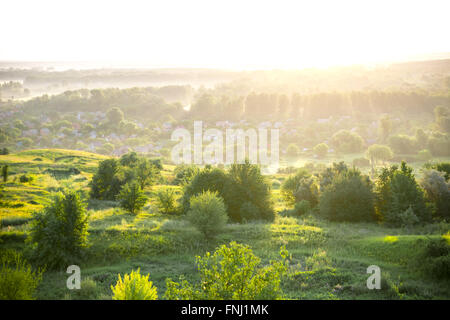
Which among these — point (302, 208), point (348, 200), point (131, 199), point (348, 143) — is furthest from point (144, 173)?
point (348, 143)

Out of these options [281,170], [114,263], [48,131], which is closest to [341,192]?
[114,263]

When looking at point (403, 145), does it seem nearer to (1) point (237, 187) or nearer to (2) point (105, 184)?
(1) point (237, 187)

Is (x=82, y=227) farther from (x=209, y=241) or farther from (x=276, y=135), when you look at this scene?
(x=276, y=135)

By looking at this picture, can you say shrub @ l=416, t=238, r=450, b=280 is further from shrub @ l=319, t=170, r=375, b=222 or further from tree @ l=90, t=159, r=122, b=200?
tree @ l=90, t=159, r=122, b=200

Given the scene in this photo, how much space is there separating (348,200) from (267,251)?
60.8 ft

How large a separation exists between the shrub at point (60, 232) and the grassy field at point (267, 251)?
3.64 ft

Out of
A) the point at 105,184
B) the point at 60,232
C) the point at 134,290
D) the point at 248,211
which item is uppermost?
the point at 134,290

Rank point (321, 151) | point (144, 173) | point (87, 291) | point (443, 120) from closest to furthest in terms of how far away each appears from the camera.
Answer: point (87, 291)
point (144, 173)
point (321, 151)
point (443, 120)

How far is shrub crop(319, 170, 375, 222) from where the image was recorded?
124 ft

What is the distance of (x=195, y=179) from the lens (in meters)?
40.1

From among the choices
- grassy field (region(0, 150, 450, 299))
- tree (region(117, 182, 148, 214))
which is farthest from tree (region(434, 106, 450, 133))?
tree (region(117, 182, 148, 214))

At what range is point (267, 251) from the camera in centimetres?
2453

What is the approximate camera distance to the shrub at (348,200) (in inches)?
1487
